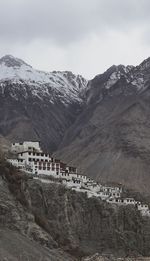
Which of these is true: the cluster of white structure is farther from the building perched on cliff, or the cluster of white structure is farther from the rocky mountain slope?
the rocky mountain slope

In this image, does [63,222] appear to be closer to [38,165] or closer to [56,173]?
[56,173]

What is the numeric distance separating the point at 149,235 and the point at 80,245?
24229 millimetres

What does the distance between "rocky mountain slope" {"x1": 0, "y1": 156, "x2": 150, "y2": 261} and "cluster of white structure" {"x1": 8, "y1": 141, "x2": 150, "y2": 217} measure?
2855mm

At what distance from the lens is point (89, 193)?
16075 cm

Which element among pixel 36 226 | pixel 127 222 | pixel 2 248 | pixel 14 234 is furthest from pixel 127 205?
pixel 2 248

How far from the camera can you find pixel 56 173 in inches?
6216

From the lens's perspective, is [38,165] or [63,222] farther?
[38,165]

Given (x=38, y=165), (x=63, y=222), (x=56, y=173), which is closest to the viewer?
(x=63, y=222)

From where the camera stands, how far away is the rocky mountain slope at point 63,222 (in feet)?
374

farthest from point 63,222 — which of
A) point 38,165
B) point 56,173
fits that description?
point 38,165

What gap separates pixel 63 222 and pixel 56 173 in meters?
13.8

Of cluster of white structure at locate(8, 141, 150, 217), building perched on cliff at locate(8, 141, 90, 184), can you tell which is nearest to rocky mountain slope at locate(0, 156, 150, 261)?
cluster of white structure at locate(8, 141, 150, 217)

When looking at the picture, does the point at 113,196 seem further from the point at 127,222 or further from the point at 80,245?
the point at 80,245

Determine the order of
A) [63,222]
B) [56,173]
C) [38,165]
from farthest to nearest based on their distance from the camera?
1. [56,173]
2. [38,165]
3. [63,222]
